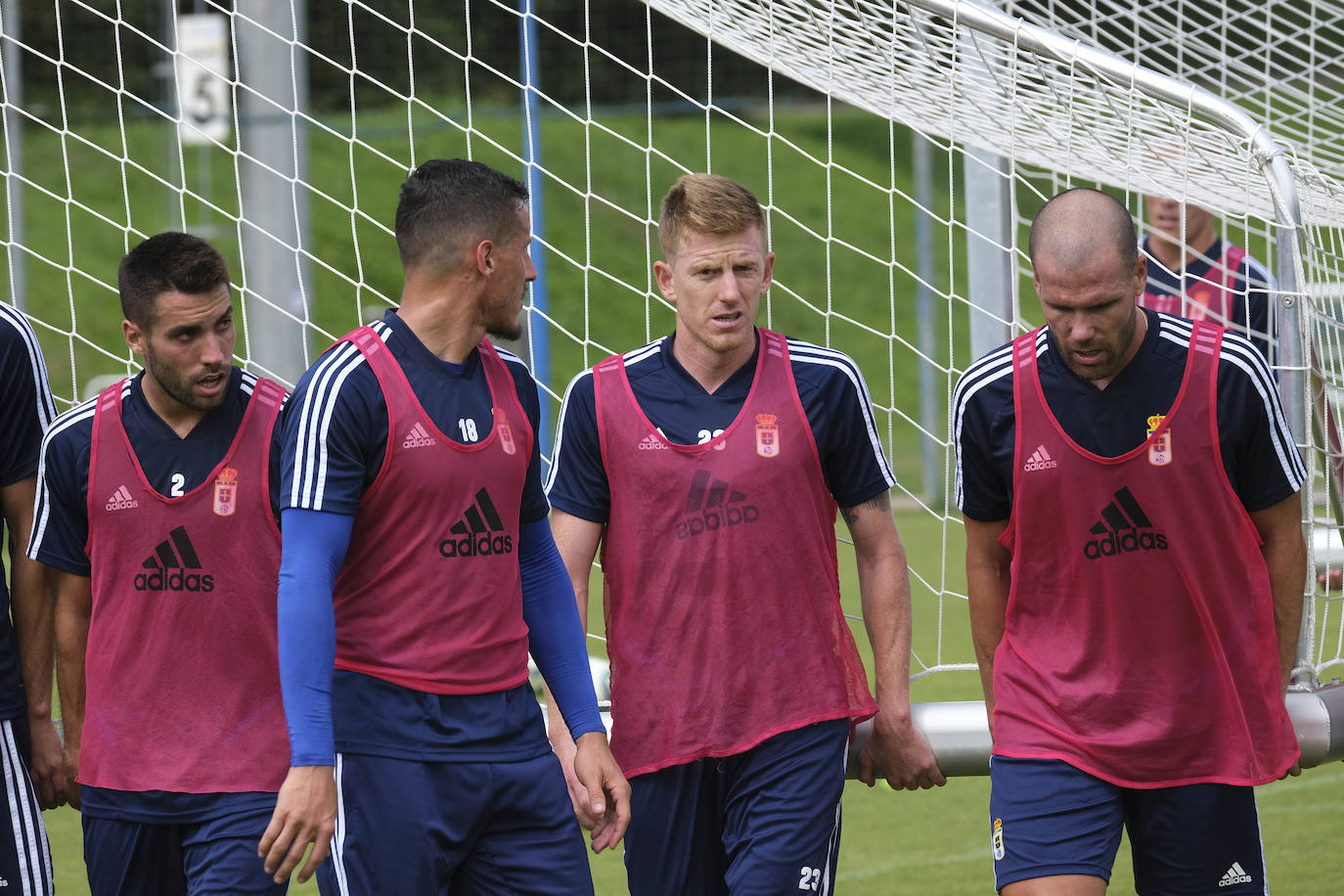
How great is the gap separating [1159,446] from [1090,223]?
1.70ft

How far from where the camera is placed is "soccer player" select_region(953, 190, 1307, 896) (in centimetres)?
347

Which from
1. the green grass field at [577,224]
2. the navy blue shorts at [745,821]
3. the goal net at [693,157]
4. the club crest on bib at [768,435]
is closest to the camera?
the navy blue shorts at [745,821]

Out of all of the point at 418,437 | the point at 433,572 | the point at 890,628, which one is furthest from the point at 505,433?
the point at 890,628

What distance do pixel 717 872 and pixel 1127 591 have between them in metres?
1.14

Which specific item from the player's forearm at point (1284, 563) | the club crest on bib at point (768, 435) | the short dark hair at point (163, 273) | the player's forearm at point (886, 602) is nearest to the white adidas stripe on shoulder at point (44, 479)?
the short dark hair at point (163, 273)

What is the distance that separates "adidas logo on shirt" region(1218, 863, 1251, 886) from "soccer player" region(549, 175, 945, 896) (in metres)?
0.70

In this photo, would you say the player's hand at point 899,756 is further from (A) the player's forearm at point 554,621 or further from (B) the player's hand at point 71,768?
(B) the player's hand at point 71,768

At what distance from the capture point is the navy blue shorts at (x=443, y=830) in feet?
10.4

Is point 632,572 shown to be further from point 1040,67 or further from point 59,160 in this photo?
point 59,160

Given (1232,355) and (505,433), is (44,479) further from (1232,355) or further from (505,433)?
(1232,355)

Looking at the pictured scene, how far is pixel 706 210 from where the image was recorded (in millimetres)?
3627

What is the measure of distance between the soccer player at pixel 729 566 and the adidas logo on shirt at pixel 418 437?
622mm

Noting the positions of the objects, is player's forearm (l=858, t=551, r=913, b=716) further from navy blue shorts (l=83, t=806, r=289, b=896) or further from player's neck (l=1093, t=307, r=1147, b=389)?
navy blue shorts (l=83, t=806, r=289, b=896)

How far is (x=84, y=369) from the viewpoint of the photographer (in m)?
20.3
